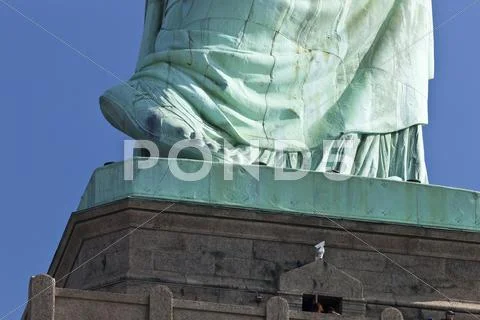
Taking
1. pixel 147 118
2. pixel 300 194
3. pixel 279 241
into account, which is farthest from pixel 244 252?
pixel 147 118

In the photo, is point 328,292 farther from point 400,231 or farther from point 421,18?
point 421,18

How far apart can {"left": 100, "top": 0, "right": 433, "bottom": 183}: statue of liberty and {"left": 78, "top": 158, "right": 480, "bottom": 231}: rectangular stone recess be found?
473 mm

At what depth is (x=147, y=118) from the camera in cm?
2806

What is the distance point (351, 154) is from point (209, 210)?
219 cm

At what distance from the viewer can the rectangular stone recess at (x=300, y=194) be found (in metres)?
27.4

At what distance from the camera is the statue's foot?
27.9 m

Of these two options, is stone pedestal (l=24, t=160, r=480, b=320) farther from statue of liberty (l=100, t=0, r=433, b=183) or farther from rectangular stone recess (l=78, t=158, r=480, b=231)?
statue of liberty (l=100, t=0, r=433, b=183)

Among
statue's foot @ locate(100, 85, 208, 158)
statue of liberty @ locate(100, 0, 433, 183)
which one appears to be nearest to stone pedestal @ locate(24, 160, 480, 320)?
statue's foot @ locate(100, 85, 208, 158)

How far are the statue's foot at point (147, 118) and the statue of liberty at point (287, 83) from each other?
0.03 ft

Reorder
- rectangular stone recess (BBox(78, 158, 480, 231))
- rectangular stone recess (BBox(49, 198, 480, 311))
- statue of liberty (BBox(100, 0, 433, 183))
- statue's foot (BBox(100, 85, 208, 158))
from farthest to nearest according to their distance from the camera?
statue of liberty (BBox(100, 0, 433, 183)), statue's foot (BBox(100, 85, 208, 158)), rectangular stone recess (BBox(78, 158, 480, 231)), rectangular stone recess (BBox(49, 198, 480, 311))

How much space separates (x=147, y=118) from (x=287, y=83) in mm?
1802

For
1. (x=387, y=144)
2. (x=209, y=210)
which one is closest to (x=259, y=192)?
(x=209, y=210)

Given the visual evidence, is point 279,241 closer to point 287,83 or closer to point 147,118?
point 147,118

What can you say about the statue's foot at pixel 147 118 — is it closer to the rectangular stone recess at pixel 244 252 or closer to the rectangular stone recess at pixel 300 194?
the rectangular stone recess at pixel 300 194
